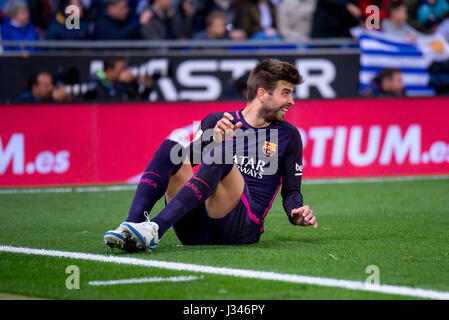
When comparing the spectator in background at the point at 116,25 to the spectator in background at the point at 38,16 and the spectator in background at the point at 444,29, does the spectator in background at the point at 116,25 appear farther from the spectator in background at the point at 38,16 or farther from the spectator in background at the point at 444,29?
the spectator in background at the point at 444,29

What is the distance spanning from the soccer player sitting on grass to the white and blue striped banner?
7348 millimetres

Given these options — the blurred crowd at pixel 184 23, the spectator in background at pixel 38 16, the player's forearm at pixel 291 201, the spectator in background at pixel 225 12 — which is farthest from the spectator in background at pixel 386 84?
the player's forearm at pixel 291 201

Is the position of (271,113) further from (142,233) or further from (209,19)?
(209,19)

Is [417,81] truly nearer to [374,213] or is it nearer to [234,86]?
[234,86]

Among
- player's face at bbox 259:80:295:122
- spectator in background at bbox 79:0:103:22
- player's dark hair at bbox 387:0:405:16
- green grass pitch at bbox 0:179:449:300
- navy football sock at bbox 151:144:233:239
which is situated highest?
player's dark hair at bbox 387:0:405:16

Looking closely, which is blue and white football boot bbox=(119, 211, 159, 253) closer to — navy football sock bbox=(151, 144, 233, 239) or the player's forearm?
navy football sock bbox=(151, 144, 233, 239)

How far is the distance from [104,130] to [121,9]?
8.17 ft

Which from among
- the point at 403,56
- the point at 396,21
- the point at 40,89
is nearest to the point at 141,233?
the point at 40,89

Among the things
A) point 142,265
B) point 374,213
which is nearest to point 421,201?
point 374,213

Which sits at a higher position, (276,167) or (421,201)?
(276,167)

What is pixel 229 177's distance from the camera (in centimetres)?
580

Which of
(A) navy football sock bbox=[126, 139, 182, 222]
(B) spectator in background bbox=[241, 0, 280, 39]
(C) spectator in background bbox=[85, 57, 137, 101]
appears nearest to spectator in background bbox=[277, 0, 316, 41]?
(B) spectator in background bbox=[241, 0, 280, 39]

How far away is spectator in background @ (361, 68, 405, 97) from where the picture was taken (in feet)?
44.2
